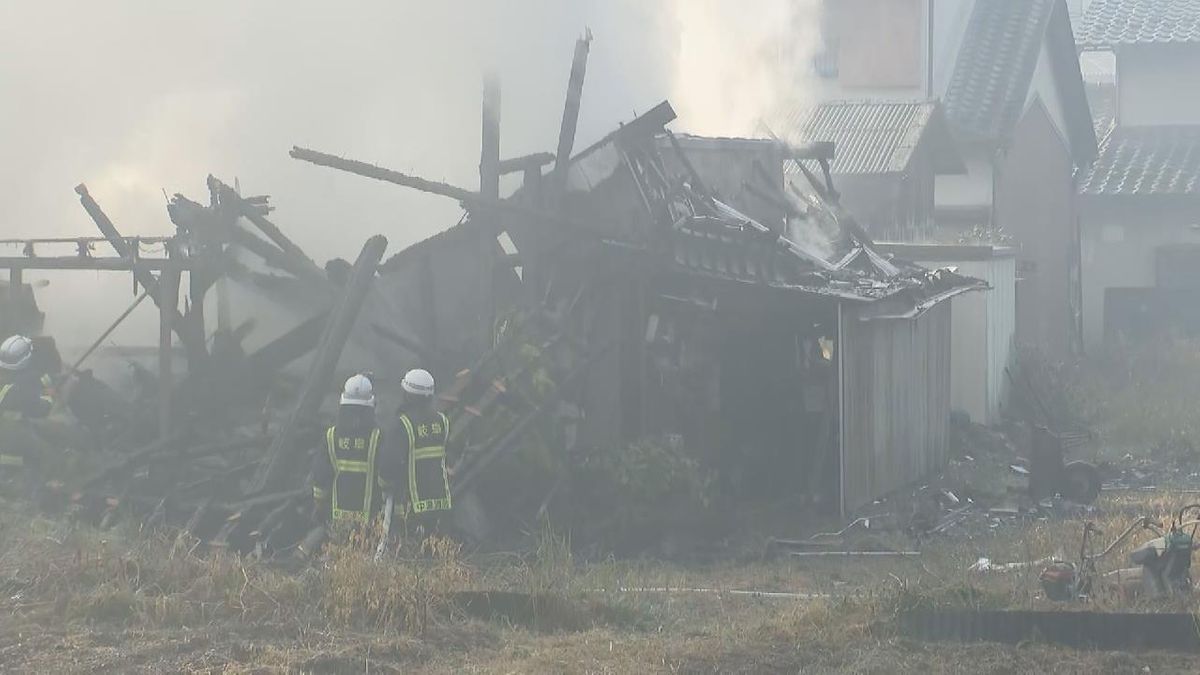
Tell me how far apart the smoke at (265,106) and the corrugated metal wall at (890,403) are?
4234 mm

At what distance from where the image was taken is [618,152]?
1491cm

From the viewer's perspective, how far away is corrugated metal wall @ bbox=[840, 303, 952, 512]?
Answer: 14633mm

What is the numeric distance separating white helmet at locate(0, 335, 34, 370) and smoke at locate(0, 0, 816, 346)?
2965 millimetres

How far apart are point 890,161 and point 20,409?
1537 cm

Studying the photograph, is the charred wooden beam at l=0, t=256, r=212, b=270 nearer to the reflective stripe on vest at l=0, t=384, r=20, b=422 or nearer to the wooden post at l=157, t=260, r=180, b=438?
the wooden post at l=157, t=260, r=180, b=438

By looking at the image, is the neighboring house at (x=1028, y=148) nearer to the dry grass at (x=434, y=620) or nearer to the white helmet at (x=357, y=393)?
the white helmet at (x=357, y=393)

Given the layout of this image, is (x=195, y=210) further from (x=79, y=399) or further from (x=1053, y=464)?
(x=1053, y=464)

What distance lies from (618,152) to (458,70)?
138 inches

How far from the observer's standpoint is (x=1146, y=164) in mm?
31234

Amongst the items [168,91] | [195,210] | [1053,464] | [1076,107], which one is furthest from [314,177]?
[1076,107]

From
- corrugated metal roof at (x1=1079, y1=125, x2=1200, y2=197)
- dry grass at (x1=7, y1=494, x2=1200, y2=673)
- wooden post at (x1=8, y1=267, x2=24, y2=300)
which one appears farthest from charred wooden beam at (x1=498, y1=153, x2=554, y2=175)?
corrugated metal roof at (x1=1079, y1=125, x2=1200, y2=197)

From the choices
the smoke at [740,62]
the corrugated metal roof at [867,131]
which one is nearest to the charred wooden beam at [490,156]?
the smoke at [740,62]

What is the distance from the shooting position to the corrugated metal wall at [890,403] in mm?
14633

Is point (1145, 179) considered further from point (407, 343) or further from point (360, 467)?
point (360, 467)
